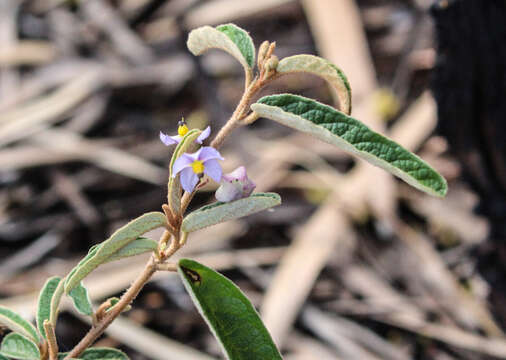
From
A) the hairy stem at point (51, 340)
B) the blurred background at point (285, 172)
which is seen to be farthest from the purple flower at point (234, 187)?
the blurred background at point (285, 172)

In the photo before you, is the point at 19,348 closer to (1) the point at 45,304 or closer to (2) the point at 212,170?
(1) the point at 45,304

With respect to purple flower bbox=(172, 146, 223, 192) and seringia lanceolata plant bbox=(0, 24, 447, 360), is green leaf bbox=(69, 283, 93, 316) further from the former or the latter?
purple flower bbox=(172, 146, 223, 192)

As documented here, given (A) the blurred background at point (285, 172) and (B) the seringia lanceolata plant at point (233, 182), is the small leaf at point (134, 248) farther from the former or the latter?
(A) the blurred background at point (285, 172)

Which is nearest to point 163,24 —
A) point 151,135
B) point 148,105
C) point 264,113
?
point 148,105

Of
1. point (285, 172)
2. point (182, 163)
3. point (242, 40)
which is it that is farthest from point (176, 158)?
point (285, 172)

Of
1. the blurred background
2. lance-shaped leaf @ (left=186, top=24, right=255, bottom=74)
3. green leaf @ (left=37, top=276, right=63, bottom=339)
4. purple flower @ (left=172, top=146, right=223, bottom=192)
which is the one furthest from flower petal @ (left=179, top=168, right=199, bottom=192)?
the blurred background

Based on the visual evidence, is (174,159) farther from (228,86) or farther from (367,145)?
(228,86)
